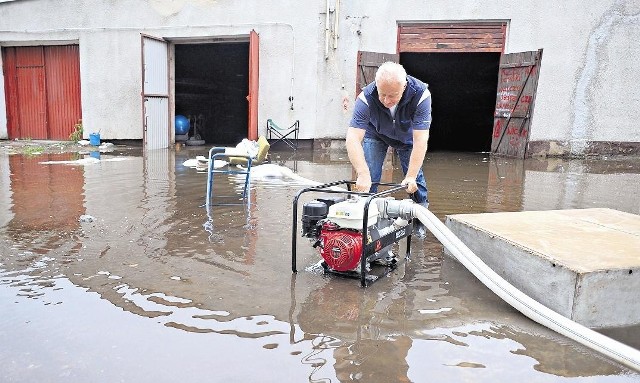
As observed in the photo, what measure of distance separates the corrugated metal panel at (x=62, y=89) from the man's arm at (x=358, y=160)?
1202cm

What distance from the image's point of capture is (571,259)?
2.76m

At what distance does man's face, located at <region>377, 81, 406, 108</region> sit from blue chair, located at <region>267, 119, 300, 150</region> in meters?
8.54

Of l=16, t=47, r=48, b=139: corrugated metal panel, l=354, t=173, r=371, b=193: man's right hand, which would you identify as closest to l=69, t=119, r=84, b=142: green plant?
l=16, t=47, r=48, b=139: corrugated metal panel

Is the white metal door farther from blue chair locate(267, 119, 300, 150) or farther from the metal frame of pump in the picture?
the metal frame of pump

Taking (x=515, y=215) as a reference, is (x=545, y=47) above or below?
above

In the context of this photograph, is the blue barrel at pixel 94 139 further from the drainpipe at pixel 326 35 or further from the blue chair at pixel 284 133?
the drainpipe at pixel 326 35

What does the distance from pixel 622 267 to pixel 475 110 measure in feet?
52.5

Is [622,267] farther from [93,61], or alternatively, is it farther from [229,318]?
[93,61]

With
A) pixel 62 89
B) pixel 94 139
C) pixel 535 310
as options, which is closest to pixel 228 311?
pixel 535 310

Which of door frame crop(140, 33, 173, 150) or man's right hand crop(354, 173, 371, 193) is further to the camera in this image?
door frame crop(140, 33, 173, 150)

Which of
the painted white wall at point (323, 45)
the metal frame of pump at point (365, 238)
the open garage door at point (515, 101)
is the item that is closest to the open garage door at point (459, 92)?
the open garage door at point (515, 101)

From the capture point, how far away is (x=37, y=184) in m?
6.68

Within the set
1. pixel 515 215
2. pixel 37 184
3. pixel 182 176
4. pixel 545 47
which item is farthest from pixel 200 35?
pixel 515 215

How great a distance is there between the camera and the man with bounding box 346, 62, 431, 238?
3320 mm
